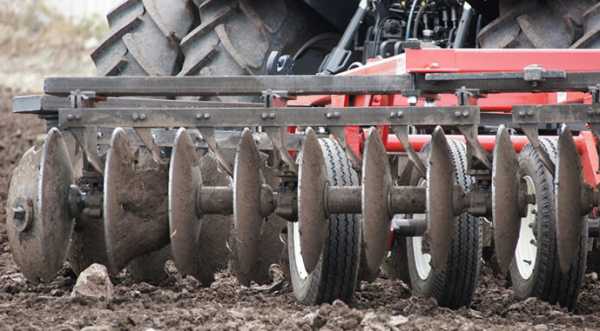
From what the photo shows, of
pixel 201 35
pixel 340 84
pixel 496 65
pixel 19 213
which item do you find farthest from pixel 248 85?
pixel 201 35

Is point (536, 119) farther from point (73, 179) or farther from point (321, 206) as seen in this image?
point (73, 179)

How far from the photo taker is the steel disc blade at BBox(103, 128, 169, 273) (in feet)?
16.8

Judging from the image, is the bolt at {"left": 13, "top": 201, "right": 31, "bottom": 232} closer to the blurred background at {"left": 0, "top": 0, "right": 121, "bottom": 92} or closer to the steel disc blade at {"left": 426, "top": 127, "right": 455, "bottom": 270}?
the steel disc blade at {"left": 426, "top": 127, "right": 455, "bottom": 270}

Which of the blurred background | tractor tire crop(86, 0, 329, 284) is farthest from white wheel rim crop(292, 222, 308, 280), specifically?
the blurred background

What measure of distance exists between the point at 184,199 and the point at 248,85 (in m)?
0.40

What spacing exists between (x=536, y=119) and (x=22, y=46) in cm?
1659

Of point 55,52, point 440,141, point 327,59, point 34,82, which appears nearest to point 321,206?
point 440,141

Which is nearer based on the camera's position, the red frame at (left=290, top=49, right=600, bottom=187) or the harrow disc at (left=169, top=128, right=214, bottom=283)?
the harrow disc at (left=169, top=128, right=214, bottom=283)

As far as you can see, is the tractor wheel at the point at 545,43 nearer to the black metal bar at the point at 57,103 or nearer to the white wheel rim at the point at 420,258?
the white wheel rim at the point at 420,258

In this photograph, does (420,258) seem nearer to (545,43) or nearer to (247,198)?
(247,198)

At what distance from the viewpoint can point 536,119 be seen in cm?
484

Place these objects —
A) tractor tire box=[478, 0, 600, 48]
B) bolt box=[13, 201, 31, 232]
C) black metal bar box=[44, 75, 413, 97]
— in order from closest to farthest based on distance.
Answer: black metal bar box=[44, 75, 413, 97]
bolt box=[13, 201, 31, 232]
tractor tire box=[478, 0, 600, 48]

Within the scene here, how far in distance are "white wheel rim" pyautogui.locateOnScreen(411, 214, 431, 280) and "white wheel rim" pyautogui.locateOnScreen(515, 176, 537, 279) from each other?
11.5 inches

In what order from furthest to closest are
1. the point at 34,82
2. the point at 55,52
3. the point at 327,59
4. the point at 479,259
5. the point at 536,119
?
the point at 55,52, the point at 34,82, the point at 327,59, the point at 479,259, the point at 536,119
